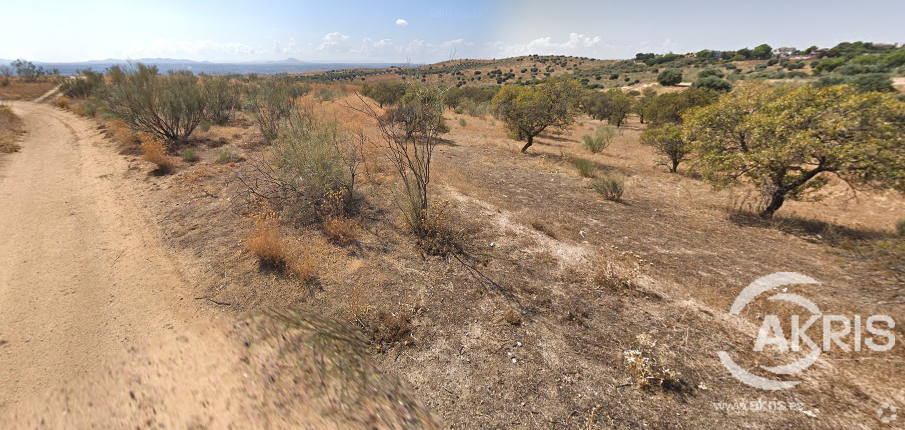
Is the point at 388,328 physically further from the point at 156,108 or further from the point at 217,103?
the point at 217,103

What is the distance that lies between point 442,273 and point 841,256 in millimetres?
7356

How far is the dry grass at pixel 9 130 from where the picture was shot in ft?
38.2

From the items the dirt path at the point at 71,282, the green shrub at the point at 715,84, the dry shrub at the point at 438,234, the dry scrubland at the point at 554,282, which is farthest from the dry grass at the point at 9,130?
the green shrub at the point at 715,84

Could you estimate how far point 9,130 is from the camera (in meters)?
13.9

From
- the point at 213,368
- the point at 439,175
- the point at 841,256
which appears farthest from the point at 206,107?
the point at 841,256

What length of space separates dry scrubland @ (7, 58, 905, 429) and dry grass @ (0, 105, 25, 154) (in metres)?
7.37

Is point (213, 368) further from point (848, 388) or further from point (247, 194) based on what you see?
point (848, 388)

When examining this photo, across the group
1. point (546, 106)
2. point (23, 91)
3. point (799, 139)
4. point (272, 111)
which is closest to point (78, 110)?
point (272, 111)

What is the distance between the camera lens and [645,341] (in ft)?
12.3

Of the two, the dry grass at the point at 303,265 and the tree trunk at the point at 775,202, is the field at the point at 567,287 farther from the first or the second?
the tree trunk at the point at 775,202

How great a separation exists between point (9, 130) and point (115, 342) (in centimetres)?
1984

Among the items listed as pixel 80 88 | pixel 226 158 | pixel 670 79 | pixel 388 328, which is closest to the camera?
pixel 388 328

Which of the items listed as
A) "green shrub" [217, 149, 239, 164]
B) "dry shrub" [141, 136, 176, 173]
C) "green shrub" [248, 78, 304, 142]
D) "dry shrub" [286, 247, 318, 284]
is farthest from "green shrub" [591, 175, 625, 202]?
"dry shrub" [141, 136, 176, 173]

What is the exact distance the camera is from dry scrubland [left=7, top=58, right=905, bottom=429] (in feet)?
10.4
